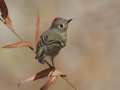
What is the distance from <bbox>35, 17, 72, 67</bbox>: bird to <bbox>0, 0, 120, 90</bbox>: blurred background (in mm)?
2168

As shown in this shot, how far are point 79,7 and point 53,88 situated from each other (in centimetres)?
150

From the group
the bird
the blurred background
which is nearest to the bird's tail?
the bird

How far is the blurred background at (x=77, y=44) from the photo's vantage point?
13.3ft

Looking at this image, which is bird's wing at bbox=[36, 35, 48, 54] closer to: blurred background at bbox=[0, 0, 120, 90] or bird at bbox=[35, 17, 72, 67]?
bird at bbox=[35, 17, 72, 67]

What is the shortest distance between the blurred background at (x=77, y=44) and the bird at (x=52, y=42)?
217 cm

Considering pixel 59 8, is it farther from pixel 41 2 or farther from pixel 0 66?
pixel 0 66

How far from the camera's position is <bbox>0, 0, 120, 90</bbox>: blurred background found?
13.3ft

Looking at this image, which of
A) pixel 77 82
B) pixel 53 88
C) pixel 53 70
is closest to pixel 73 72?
pixel 77 82

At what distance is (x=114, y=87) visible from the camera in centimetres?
430

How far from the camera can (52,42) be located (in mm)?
1580

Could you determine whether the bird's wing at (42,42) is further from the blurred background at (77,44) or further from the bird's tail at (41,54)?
the blurred background at (77,44)

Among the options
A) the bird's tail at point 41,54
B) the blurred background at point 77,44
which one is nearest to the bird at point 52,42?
the bird's tail at point 41,54

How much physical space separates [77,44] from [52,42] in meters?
2.80

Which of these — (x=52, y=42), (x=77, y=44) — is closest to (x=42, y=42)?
(x=52, y=42)
